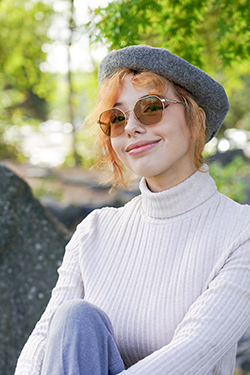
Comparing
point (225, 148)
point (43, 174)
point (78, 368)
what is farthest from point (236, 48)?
point (225, 148)

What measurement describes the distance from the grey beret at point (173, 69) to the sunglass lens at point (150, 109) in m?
0.12

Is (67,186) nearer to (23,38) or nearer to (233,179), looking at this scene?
(233,179)

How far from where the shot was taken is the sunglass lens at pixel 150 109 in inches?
57.4

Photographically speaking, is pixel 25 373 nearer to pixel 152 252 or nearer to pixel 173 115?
pixel 152 252

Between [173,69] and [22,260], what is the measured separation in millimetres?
1707

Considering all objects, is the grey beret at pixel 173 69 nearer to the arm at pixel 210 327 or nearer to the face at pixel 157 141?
the face at pixel 157 141

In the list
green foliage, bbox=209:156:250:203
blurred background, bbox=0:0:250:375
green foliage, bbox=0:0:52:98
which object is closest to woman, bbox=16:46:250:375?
blurred background, bbox=0:0:250:375

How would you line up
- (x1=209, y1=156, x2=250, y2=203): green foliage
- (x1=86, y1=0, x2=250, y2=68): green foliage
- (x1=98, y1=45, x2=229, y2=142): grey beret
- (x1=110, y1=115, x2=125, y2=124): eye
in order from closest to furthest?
1. (x1=98, y1=45, x2=229, y2=142): grey beret
2. (x1=110, y1=115, x2=125, y2=124): eye
3. (x1=86, y1=0, x2=250, y2=68): green foliage
4. (x1=209, y1=156, x2=250, y2=203): green foliage

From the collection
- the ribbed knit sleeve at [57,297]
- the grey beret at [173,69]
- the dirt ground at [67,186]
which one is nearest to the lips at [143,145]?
the grey beret at [173,69]

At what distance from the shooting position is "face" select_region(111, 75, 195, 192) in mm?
1485

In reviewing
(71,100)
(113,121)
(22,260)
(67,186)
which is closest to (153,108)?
(113,121)

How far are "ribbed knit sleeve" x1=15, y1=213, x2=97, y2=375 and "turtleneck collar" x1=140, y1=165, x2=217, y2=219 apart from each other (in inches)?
15.3

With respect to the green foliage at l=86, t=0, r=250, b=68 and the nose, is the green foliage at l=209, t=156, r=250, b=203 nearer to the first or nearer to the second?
the green foliage at l=86, t=0, r=250, b=68

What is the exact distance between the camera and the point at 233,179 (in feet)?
24.3
